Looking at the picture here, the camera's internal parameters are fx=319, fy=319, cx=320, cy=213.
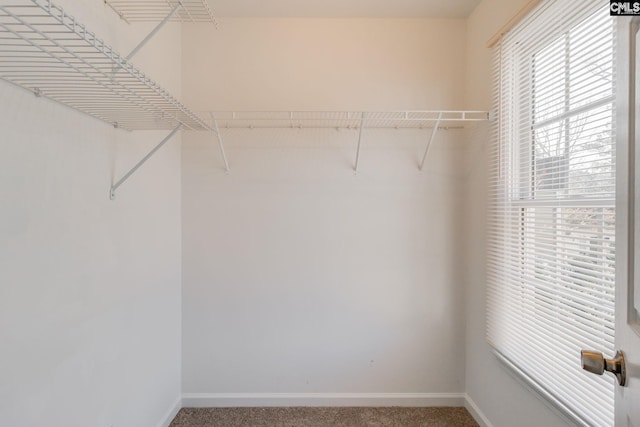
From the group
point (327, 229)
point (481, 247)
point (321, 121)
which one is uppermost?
point (321, 121)

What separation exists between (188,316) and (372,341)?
130 cm

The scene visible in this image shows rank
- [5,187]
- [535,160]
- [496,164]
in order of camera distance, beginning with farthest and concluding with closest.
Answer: [496,164]
[535,160]
[5,187]

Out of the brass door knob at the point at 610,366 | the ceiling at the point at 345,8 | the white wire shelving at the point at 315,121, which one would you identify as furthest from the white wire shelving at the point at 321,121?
the brass door knob at the point at 610,366

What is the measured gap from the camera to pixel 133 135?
64.4 inches

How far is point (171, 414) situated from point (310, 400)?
2.98 ft

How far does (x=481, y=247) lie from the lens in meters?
2.04

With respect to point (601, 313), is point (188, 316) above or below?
below

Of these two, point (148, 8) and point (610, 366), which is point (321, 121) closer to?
point (148, 8)

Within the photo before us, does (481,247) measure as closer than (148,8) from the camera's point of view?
No

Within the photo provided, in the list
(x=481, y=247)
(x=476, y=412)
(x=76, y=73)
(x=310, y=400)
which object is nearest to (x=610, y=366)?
(x=481, y=247)

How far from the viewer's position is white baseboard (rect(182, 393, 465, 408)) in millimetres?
2213

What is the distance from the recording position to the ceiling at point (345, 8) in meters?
2.04

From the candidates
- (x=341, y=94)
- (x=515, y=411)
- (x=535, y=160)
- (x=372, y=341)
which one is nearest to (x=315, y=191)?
(x=341, y=94)

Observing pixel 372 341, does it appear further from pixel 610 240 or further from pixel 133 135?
pixel 133 135
